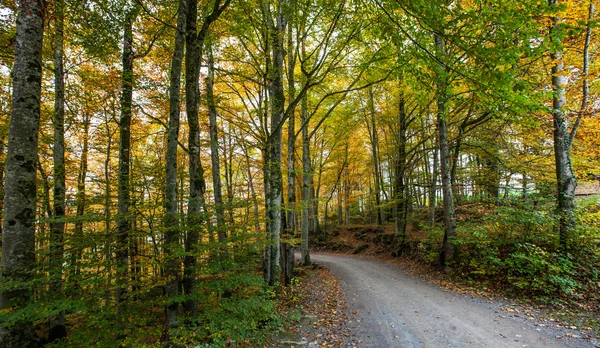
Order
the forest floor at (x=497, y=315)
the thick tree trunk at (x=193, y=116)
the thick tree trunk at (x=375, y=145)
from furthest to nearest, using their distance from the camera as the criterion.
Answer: the thick tree trunk at (x=375, y=145) < the thick tree trunk at (x=193, y=116) < the forest floor at (x=497, y=315)

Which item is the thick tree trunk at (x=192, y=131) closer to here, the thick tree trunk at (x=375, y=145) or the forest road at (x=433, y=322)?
the forest road at (x=433, y=322)

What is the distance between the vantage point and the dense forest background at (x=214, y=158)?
351 centimetres

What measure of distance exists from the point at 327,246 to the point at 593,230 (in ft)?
50.2

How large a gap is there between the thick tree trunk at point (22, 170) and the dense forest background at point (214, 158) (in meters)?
0.02

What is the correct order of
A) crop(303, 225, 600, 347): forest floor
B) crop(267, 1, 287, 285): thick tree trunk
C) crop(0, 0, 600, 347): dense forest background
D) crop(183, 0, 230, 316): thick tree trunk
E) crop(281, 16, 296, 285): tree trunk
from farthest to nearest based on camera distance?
1. crop(281, 16, 296, 285): tree trunk
2. crop(267, 1, 287, 285): thick tree trunk
3. crop(183, 0, 230, 316): thick tree trunk
4. crop(303, 225, 600, 347): forest floor
5. crop(0, 0, 600, 347): dense forest background

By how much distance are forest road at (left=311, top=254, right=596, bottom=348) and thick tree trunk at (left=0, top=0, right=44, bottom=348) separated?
5398 millimetres

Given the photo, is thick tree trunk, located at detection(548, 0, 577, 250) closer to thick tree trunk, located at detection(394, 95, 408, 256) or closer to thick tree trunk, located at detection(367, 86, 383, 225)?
thick tree trunk, located at detection(394, 95, 408, 256)

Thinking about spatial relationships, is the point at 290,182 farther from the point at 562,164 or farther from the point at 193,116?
the point at 562,164

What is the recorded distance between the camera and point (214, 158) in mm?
8891

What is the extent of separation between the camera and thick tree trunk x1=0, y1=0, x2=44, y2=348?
3305mm

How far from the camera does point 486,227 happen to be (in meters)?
8.01

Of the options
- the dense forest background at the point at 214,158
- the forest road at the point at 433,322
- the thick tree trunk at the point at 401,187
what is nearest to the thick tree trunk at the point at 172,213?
Answer: the dense forest background at the point at 214,158

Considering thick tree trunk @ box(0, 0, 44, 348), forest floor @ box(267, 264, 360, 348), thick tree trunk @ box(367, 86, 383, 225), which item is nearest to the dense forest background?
thick tree trunk @ box(0, 0, 44, 348)

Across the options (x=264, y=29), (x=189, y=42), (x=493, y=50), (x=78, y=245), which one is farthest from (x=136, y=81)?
(x=493, y=50)
